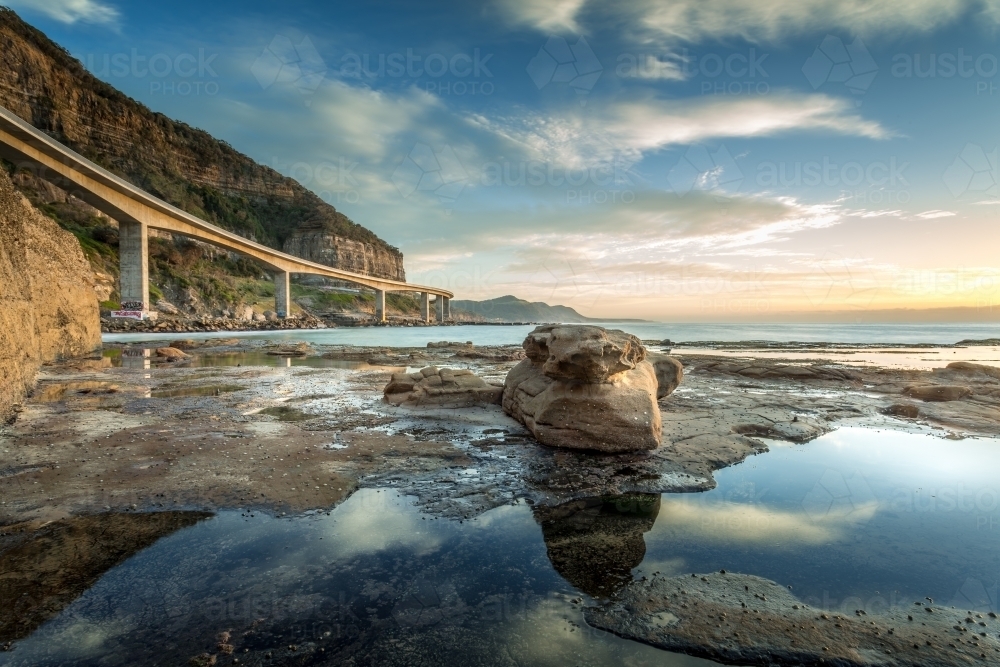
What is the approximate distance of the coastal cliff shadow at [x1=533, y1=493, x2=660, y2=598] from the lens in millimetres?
3973

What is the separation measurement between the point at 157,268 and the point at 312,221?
72.0 meters

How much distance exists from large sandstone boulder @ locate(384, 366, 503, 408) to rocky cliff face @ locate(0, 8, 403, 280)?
108m

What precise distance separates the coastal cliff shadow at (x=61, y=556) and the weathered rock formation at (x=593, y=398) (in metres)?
5.21

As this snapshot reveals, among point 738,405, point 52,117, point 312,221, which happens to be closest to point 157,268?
point 52,117

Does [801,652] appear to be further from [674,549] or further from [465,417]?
[465,417]

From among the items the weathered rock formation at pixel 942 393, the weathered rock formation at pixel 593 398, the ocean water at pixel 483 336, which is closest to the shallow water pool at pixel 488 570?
the weathered rock formation at pixel 593 398

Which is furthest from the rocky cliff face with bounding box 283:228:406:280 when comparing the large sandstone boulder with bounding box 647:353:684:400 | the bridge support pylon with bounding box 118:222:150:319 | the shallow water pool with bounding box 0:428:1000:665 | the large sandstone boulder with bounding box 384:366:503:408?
the shallow water pool with bounding box 0:428:1000:665

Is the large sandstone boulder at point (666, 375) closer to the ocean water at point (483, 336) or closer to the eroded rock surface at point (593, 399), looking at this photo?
the eroded rock surface at point (593, 399)

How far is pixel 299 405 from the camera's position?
37.7 feet

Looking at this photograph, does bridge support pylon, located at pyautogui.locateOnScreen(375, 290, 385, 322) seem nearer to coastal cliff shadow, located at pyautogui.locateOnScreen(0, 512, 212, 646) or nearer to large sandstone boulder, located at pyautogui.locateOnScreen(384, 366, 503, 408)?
large sandstone boulder, located at pyautogui.locateOnScreen(384, 366, 503, 408)

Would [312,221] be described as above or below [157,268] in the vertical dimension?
above

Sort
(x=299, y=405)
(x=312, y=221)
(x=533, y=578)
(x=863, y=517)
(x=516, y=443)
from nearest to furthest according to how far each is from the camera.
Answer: (x=533, y=578)
(x=863, y=517)
(x=516, y=443)
(x=299, y=405)
(x=312, y=221)

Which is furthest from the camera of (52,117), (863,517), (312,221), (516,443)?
(312,221)

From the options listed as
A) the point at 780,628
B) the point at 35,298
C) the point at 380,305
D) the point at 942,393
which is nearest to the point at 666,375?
the point at 942,393
